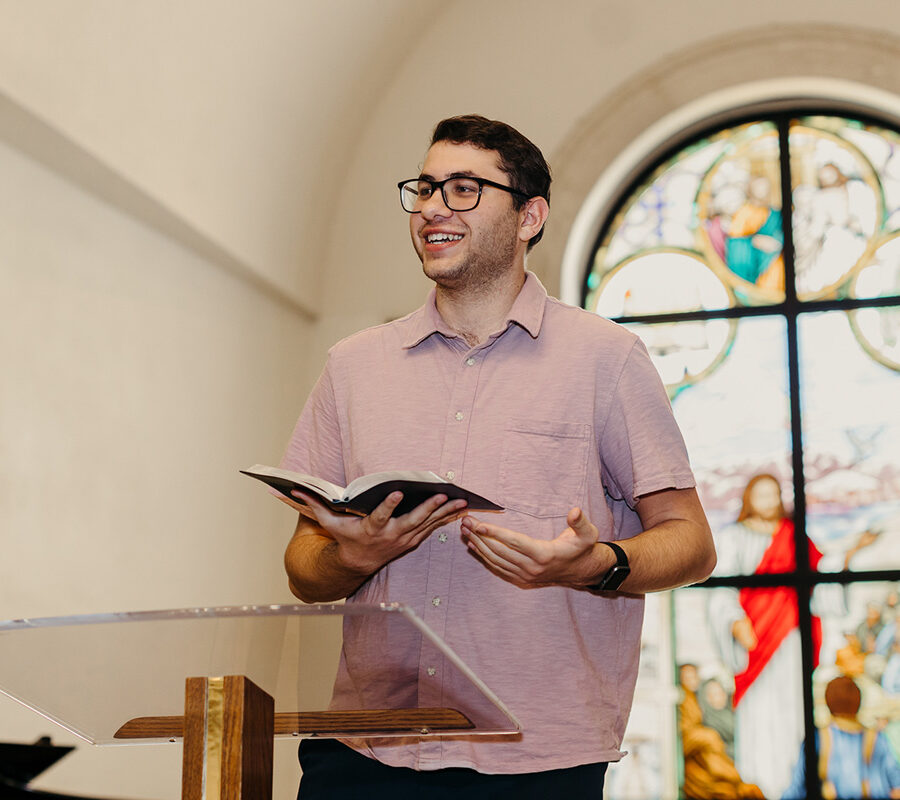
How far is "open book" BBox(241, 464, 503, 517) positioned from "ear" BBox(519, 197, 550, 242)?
88cm

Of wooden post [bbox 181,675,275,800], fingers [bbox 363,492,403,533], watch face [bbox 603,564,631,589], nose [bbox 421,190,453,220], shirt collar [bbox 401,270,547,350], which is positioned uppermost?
nose [bbox 421,190,453,220]

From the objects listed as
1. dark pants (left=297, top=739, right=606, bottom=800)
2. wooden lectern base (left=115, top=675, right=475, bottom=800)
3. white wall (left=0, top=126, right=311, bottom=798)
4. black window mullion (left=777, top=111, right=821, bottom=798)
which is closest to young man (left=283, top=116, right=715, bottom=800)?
dark pants (left=297, top=739, right=606, bottom=800)

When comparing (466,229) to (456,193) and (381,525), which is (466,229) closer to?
(456,193)

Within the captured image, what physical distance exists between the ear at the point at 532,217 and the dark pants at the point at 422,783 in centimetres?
112

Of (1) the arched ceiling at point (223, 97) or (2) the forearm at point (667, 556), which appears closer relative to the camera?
(2) the forearm at point (667, 556)

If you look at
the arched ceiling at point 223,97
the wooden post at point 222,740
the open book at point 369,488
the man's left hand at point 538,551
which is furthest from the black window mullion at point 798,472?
the wooden post at point 222,740

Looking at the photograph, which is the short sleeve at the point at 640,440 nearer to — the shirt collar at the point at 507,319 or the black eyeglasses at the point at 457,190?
the shirt collar at the point at 507,319

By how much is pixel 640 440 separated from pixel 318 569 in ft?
2.12

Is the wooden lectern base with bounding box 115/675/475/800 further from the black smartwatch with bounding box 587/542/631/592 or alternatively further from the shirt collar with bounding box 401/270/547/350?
the shirt collar with bounding box 401/270/547/350

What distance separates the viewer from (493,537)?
2.00 meters

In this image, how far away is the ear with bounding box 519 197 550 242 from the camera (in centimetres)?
269

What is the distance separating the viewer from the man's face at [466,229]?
8.32 ft

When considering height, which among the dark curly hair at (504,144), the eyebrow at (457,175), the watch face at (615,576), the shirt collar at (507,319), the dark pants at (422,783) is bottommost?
the dark pants at (422,783)

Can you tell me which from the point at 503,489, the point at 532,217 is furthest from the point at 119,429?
the point at 503,489
